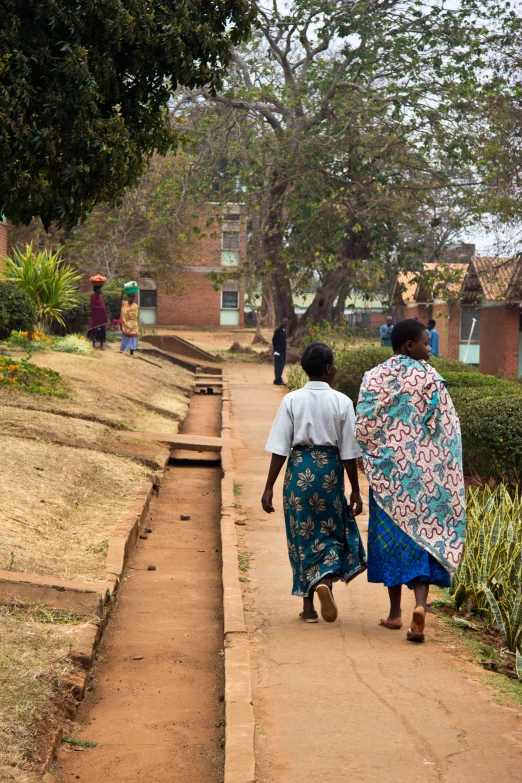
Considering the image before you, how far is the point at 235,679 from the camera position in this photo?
4.71 meters

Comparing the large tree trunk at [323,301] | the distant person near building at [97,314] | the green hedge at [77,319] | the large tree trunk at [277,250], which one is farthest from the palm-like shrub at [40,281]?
the large tree trunk at [323,301]

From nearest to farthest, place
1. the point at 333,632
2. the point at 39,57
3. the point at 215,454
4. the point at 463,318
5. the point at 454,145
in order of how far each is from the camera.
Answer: the point at 333,632, the point at 39,57, the point at 215,454, the point at 454,145, the point at 463,318

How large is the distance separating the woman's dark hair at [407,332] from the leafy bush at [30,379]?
8.18 m

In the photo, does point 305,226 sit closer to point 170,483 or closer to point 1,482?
point 170,483

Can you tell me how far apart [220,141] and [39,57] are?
67.8 feet

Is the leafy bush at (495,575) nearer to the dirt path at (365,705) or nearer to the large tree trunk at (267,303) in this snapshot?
the dirt path at (365,705)

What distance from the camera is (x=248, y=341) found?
42.5 metres

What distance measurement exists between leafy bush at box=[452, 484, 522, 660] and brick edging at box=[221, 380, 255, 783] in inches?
58.1

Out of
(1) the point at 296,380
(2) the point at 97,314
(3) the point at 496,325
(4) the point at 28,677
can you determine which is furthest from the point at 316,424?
(3) the point at 496,325

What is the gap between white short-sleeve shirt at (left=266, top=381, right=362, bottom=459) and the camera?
5.71 m

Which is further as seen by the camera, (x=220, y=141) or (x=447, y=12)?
(x=220, y=141)

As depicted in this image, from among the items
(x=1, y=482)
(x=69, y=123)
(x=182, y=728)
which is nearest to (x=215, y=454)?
(x=1, y=482)

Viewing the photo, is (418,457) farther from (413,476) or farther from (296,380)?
(296,380)

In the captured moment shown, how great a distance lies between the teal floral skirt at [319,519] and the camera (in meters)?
5.70
